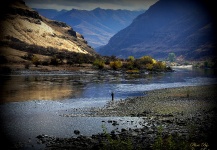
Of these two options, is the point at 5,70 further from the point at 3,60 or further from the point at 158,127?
the point at 158,127

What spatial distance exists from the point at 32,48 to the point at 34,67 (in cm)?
4289

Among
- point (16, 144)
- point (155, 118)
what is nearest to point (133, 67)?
point (155, 118)

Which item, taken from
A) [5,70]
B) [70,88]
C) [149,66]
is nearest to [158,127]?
[70,88]

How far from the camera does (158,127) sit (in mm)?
25500

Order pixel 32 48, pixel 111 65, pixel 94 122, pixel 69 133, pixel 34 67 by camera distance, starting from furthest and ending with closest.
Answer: pixel 32 48 < pixel 111 65 < pixel 34 67 < pixel 94 122 < pixel 69 133

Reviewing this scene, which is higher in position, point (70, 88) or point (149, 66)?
point (149, 66)

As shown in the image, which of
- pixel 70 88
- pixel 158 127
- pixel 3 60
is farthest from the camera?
pixel 3 60

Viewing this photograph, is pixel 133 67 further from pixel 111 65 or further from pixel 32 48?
pixel 32 48

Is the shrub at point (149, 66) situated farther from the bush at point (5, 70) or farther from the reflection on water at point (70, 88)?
the bush at point (5, 70)

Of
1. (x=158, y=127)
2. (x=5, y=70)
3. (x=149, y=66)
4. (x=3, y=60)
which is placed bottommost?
(x=158, y=127)

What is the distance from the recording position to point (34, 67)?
433ft

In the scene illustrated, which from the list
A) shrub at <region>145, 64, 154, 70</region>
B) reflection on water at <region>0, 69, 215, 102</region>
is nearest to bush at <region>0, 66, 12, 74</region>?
reflection on water at <region>0, 69, 215, 102</region>

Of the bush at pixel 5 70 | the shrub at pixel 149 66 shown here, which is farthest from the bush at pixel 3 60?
the shrub at pixel 149 66

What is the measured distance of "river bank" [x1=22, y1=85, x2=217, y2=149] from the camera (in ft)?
78.1
